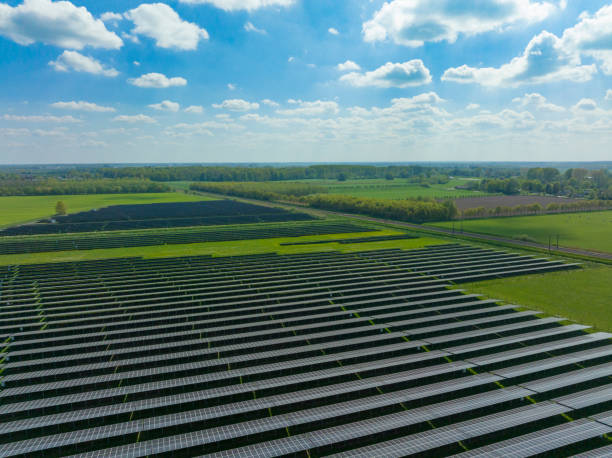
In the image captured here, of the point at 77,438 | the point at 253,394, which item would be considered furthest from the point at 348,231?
the point at 77,438

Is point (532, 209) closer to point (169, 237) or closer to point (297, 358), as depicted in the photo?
point (169, 237)

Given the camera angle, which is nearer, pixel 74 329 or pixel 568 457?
pixel 568 457

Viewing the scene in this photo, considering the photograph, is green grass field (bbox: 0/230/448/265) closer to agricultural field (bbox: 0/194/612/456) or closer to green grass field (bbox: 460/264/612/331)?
agricultural field (bbox: 0/194/612/456)

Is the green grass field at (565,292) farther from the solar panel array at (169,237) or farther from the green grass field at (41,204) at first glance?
the green grass field at (41,204)

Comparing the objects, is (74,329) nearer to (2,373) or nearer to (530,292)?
(2,373)

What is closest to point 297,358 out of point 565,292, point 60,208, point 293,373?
point 293,373

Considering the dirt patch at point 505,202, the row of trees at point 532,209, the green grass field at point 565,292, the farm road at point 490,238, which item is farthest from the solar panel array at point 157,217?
the green grass field at point 565,292
